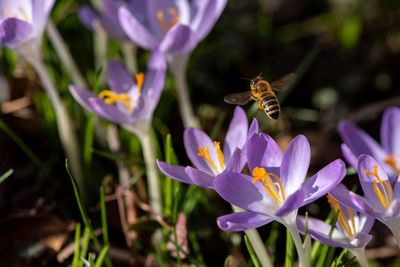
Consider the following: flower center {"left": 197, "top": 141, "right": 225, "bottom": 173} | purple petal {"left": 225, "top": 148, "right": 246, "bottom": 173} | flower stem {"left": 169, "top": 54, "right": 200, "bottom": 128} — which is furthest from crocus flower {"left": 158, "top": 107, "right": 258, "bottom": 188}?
flower stem {"left": 169, "top": 54, "right": 200, "bottom": 128}

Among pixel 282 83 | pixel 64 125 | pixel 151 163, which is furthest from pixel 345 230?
pixel 64 125

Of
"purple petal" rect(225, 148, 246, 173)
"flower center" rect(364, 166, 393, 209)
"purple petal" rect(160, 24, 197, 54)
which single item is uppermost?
"purple petal" rect(160, 24, 197, 54)

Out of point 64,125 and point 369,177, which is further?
point 64,125

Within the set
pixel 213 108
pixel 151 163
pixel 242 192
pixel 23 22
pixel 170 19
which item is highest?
pixel 23 22

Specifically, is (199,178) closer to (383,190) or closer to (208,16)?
(383,190)

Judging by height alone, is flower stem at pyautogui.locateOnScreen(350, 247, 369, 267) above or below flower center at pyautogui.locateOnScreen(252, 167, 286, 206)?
below

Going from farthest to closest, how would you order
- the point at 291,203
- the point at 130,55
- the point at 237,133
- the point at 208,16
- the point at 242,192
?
the point at 130,55 < the point at 208,16 < the point at 237,133 < the point at 242,192 < the point at 291,203

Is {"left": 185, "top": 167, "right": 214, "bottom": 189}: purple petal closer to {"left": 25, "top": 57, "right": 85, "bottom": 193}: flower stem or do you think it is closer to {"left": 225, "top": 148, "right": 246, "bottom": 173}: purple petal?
{"left": 225, "top": 148, "right": 246, "bottom": 173}: purple petal

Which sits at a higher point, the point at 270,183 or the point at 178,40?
the point at 178,40
